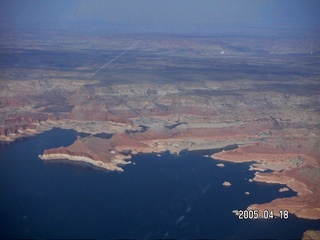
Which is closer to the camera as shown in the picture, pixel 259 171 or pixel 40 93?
pixel 259 171

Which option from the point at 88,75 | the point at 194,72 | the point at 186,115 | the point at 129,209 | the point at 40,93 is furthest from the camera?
the point at 194,72

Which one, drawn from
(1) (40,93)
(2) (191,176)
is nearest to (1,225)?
(2) (191,176)

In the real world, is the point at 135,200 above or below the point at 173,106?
below

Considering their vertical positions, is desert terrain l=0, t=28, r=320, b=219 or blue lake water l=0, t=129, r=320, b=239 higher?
desert terrain l=0, t=28, r=320, b=219

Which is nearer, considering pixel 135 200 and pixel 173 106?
pixel 135 200

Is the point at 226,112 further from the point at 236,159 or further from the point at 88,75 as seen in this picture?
the point at 88,75

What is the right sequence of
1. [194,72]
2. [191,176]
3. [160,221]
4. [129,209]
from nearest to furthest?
[160,221] → [129,209] → [191,176] → [194,72]

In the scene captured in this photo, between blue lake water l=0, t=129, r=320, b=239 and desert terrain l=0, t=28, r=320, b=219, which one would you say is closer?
blue lake water l=0, t=129, r=320, b=239

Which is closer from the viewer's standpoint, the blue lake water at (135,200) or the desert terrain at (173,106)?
the blue lake water at (135,200)
